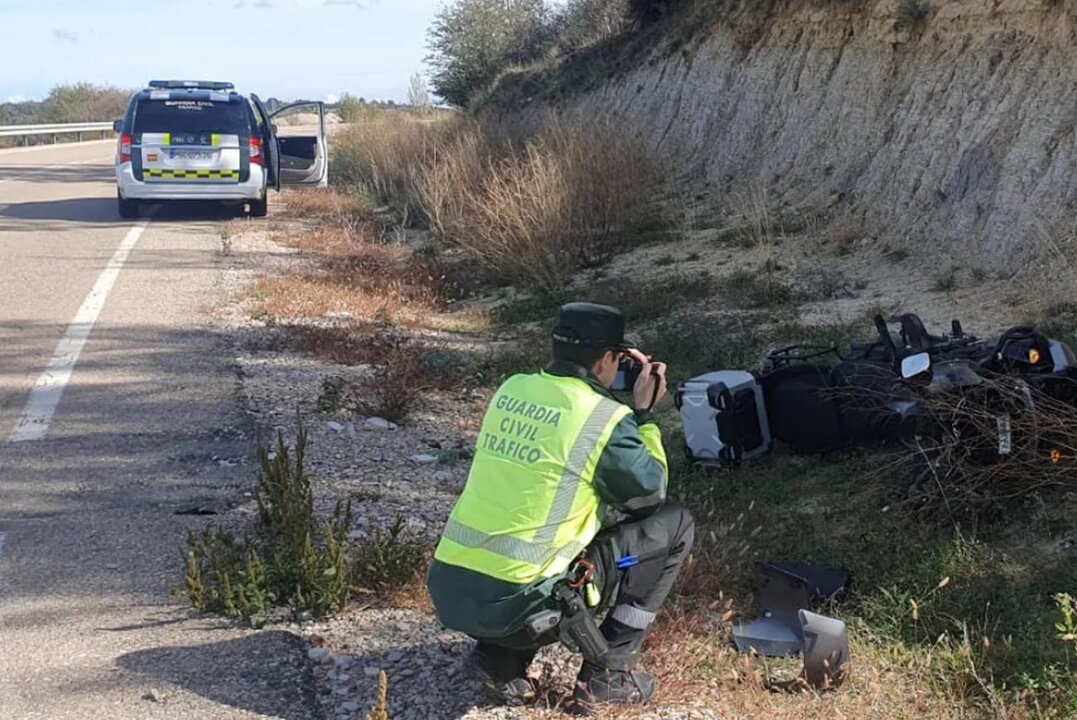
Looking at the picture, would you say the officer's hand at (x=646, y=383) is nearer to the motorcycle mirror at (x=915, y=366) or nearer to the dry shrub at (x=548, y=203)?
the motorcycle mirror at (x=915, y=366)

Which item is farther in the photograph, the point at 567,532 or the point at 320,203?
the point at 320,203

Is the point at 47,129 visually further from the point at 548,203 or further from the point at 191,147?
the point at 548,203

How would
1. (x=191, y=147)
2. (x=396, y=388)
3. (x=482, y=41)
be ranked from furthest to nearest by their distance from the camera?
(x=482, y=41) → (x=191, y=147) → (x=396, y=388)

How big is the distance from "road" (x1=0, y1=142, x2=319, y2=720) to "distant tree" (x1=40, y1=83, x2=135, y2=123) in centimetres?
5121

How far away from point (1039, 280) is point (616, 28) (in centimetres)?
1980

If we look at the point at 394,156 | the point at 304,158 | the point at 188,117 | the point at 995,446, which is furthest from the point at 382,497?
the point at 394,156

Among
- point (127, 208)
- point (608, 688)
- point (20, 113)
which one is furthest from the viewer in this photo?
point (20, 113)

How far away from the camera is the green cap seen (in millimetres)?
4137

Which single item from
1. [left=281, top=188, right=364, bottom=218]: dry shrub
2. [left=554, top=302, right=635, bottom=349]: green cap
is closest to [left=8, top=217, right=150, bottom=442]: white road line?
[left=554, top=302, right=635, bottom=349]: green cap

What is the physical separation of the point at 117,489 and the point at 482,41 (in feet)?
113

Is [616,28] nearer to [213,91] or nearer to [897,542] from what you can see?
[213,91]

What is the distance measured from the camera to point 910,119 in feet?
42.8

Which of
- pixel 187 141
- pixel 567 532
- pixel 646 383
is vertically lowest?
pixel 567 532

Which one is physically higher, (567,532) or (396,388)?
(567,532)
